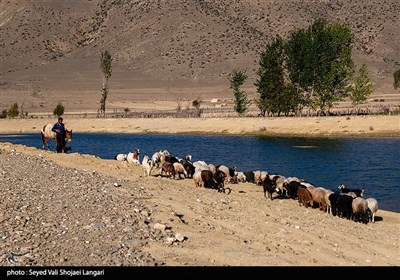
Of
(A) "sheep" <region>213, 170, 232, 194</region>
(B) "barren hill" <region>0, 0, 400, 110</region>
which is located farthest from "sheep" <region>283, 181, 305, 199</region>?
(B) "barren hill" <region>0, 0, 400, 110</region>

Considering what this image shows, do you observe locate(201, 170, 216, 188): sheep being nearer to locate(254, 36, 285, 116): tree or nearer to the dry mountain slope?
locate(254, 36, 285, 116): tree

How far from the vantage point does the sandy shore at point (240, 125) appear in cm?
6806

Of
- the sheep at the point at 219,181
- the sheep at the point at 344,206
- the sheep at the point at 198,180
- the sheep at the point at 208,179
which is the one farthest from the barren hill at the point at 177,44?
the sheep at the point at 344,206

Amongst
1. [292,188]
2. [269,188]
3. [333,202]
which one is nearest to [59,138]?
[269,188]

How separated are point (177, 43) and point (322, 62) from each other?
323 ft

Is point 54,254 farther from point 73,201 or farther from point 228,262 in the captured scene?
point 73,201

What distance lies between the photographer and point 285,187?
26.7 meters

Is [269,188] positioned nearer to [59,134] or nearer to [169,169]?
[169,169]

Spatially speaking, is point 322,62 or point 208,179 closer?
point 208,179

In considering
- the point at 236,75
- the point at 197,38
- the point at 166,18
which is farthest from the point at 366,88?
the point at 166,18

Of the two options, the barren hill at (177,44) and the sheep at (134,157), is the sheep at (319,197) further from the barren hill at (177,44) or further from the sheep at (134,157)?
the barren hill at (177,44)

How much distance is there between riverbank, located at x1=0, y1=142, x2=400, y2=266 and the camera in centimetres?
1267

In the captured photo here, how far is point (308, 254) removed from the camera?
571 inches

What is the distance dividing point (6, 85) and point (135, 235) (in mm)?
150036
